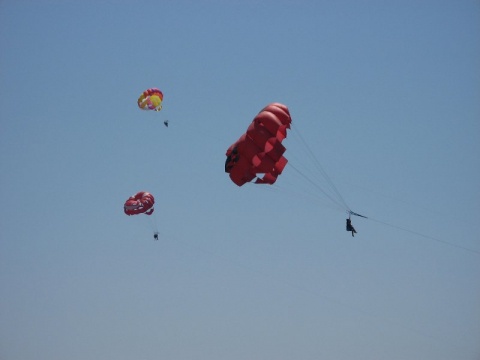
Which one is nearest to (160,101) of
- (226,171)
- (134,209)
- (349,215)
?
(134,209)

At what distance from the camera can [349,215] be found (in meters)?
40.4

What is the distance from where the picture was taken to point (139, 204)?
55.3 m

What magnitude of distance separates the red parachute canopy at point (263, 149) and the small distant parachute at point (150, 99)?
16521 millimetres

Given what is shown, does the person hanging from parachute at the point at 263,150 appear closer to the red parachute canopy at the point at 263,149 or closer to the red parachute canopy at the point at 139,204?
the red parachute canopy at the point at 263,149

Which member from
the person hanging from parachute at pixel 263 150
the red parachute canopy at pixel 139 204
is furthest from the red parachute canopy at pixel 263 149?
the red parachute canopy at pixel 139 204

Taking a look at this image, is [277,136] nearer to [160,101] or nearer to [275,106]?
[275,106]

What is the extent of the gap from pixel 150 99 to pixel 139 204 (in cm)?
876

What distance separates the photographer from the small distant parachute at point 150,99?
5644 cm

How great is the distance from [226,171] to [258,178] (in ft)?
7.39

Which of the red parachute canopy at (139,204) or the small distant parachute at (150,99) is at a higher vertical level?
the small distant parachute at (150,99)

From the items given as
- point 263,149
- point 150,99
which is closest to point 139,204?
point 150,99

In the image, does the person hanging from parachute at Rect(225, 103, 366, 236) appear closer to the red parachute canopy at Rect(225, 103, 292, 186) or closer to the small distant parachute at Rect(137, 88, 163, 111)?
the red parachute canopy at Rect(225, 103, 292, 186)

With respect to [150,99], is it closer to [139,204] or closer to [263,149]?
[139,204]

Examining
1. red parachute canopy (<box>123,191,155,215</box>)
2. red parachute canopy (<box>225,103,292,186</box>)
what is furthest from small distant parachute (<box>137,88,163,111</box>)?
red parachute canopy (<box>225,103,292,186</box>)
